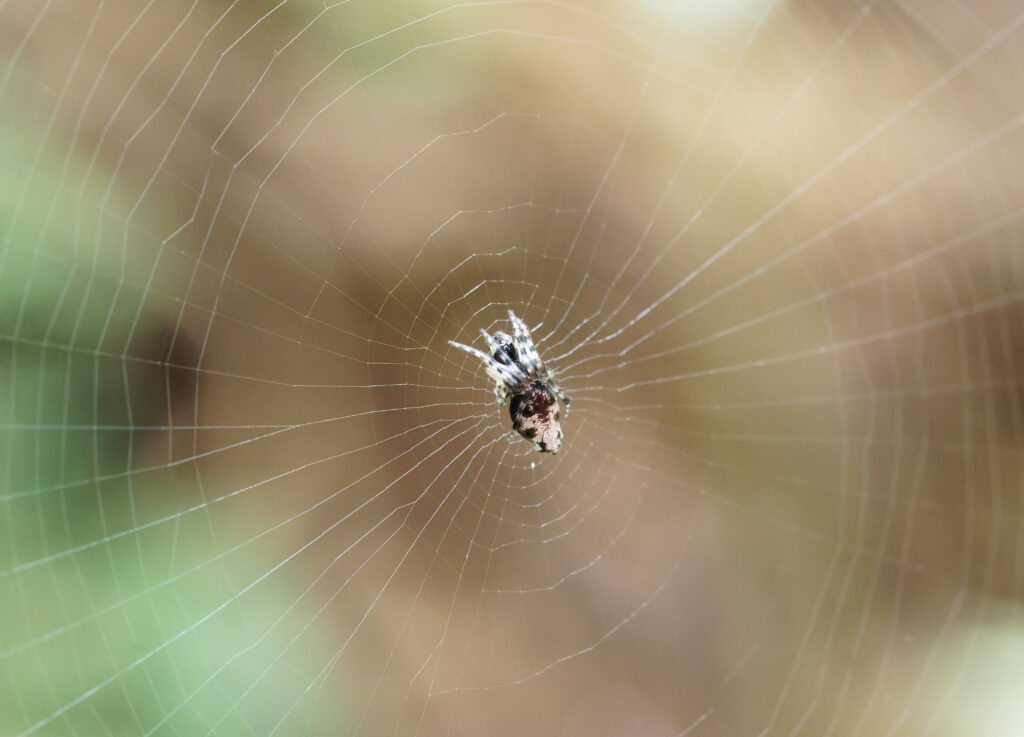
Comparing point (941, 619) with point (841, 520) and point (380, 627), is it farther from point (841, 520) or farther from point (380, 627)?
point (380, 627)

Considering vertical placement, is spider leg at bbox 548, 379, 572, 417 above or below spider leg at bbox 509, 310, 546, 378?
below

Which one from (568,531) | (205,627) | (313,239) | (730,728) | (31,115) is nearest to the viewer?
(31,115)

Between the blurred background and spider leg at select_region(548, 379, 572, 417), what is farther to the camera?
spider leg at select_region(548, 379, 572, 417)

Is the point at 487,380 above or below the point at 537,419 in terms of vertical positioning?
above

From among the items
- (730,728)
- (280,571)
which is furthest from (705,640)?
(280,571)

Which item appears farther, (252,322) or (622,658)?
(622,658)
